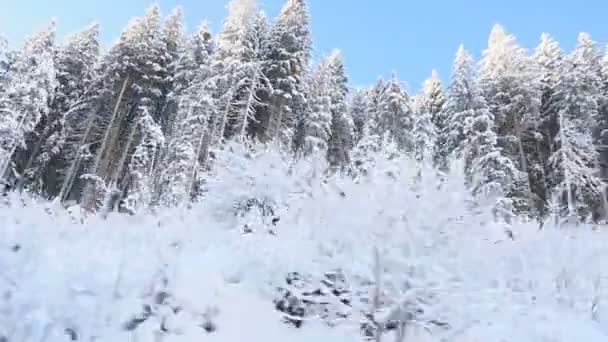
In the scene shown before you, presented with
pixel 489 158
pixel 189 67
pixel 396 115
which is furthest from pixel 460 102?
pixel 189 67

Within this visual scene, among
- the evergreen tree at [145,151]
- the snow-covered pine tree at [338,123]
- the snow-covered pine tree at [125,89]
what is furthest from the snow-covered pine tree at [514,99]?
the snow-covered pine tree at [125,89]

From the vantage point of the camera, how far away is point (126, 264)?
16.6ft

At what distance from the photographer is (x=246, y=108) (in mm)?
23016

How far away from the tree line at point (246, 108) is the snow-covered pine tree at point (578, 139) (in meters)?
0.07

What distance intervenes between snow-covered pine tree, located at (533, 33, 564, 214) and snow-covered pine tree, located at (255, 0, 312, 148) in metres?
12.0

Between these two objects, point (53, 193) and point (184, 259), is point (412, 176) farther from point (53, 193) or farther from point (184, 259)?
point (53, 193)

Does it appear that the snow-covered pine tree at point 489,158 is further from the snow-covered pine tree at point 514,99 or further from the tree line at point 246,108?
the snow-covered pine tree at point 514,99

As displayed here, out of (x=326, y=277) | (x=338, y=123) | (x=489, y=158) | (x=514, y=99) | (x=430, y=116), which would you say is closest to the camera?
(x=326, y=277)

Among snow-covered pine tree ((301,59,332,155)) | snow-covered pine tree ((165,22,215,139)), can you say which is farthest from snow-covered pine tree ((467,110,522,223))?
snow-covered pine tree ((165,22,215,139))

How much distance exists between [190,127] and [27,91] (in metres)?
7.82

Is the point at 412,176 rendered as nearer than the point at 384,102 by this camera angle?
Yes

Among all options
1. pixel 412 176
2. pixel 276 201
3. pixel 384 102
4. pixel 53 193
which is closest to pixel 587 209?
pixel 384 102

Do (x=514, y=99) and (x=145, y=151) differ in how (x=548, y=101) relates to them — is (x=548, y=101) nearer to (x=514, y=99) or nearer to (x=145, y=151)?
(x=514, y=99)

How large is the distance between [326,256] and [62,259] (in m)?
2.60
